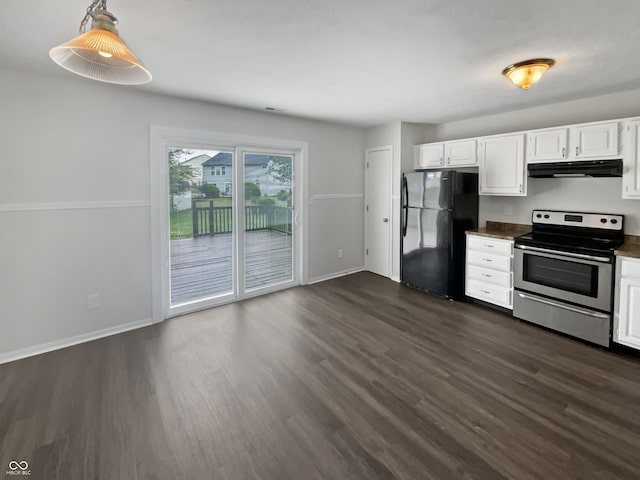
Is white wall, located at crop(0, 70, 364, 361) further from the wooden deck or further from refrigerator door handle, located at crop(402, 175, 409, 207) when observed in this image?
refrigerator door handle, located at crop(402, 175, 409, 207)

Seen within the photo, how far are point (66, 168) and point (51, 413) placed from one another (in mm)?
2013

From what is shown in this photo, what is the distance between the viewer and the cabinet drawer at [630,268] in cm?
268

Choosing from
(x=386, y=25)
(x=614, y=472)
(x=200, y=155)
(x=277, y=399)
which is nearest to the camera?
(x=614, y=472)

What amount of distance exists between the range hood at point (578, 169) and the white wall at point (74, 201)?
11.9 ft

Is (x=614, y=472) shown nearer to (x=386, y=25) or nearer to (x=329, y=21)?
(x=386, y=25)

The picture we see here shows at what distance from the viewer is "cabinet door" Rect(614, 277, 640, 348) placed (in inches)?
106

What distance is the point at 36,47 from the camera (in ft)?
7.17

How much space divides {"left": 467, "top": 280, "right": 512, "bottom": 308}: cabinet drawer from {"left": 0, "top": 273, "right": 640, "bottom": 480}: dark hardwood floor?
A: 14.9 inches

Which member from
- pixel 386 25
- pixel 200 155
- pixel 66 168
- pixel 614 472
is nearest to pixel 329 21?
pixel 386 25

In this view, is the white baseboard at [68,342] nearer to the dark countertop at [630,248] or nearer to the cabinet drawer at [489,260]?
the cabinet drawer at [489,260]

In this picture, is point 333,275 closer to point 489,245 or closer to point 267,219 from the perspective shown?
point 267,219

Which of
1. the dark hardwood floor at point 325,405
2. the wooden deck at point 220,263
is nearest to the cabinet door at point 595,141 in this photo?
the dark hardwood floor at point 325,405

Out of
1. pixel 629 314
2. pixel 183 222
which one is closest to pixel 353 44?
pixel 183 222

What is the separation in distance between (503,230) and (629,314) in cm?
159
